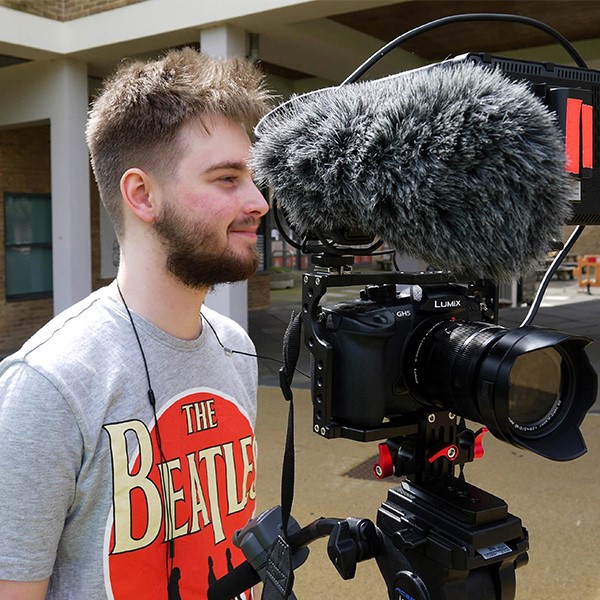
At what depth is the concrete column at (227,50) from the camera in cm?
706

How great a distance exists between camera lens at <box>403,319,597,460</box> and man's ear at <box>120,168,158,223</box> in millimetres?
588

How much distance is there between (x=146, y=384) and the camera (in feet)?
4.70

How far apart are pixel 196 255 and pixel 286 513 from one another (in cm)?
53

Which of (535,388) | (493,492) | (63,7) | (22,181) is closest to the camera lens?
(535,388)

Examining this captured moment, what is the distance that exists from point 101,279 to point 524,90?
10408mm

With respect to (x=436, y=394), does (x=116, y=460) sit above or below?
below

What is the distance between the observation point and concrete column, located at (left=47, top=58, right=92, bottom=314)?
27.4 ft

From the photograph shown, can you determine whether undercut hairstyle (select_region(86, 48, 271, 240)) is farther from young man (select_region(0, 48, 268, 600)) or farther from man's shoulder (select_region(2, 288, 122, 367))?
man's shoulder (select_region(2, 288, 122, 367))

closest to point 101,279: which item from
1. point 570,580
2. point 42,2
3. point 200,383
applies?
point 42,2

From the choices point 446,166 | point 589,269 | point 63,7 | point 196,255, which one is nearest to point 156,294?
point 196,255

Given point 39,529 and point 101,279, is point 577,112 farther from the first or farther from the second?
point 101,279

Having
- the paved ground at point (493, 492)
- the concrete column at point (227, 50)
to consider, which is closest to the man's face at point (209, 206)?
the paved ground at point (493, 492)

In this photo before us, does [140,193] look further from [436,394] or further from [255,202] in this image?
[436,394]

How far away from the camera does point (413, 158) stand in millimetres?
1049
